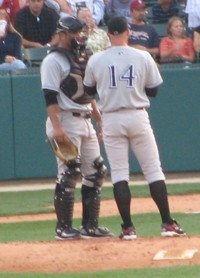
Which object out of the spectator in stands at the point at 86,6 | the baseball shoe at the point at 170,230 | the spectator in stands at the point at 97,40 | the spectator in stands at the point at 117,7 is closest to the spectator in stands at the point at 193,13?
the spectator in stands at the point at 117,7

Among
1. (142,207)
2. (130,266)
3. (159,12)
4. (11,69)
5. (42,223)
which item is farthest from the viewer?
(159,12)

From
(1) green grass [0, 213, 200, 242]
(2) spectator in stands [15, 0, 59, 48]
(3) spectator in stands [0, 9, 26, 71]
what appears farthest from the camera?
(2) spectator in stands [15, 0, 59, 48]

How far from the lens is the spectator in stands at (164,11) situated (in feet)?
56.9

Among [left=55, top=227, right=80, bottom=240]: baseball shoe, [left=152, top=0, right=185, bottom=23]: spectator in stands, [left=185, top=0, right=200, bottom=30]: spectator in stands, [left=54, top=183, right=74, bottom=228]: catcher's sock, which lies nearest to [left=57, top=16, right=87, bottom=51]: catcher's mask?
[left=54, top=183, right=74, bottom=228]: catcher's sock

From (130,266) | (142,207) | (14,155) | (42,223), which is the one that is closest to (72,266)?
(130,266)

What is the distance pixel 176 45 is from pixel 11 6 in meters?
2.87

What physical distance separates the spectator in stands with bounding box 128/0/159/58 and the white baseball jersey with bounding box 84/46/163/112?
697 cm

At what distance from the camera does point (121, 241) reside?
28.5 feet

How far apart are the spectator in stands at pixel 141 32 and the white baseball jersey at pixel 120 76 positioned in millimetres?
6966

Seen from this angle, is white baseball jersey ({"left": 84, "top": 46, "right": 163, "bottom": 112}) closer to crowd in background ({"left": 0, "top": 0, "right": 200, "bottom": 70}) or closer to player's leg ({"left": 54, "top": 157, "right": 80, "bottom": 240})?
player's leg ({"left": 54, "top": 157, "right": 80, "bottom": 240})

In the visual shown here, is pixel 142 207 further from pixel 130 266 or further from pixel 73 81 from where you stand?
pixel 130 266

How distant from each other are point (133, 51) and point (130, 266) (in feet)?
6.42

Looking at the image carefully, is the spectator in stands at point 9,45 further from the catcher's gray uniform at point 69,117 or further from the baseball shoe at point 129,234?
the baseball shoe at point 129,234

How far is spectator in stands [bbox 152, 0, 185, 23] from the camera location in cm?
1733
